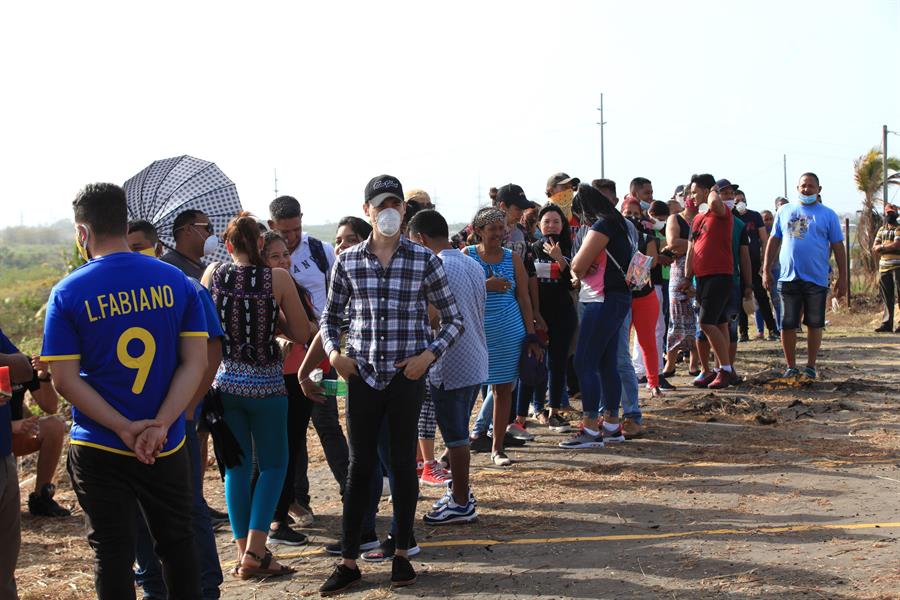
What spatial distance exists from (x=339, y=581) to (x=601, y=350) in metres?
3.85

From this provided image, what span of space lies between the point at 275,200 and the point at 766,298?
36.8 ft

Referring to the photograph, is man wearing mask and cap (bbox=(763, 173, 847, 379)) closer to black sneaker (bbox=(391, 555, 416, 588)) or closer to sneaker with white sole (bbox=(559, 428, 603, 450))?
sneaker with white sole (bbox=(559, 428, 603, 450))

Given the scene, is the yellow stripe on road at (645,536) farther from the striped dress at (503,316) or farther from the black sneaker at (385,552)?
the striped dress at (503,316)

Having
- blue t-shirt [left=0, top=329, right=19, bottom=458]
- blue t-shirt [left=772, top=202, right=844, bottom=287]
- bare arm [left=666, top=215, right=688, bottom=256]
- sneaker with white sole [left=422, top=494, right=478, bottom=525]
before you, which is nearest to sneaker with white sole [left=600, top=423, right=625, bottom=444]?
sneaker with white sole [left=422, top=494, right=478, bottom=525]

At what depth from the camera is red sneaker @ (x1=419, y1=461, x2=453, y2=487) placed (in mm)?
7650

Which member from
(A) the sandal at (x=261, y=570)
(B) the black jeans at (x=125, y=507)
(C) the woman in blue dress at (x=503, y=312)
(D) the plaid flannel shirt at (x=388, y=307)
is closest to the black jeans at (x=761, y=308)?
(C) the woman in blue dress at (x=503, y=312)

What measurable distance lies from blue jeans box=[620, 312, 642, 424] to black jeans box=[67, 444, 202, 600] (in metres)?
5.23

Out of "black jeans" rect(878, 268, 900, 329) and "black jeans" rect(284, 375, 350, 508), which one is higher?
"black jeans" rect(878, 268, 900, 329)

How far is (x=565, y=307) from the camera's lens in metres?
9.50

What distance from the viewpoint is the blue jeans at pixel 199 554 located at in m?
4.94

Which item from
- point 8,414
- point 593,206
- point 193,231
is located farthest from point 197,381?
point 593,206

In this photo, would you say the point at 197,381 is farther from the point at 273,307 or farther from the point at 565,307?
the point at 565,307

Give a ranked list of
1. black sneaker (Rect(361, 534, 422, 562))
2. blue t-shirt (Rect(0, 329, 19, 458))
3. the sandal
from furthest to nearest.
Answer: black sneaker (Rect(361, 534, 422, 562))
the sandal
blue t-shirt (Rect(0, 329, 19, 458))

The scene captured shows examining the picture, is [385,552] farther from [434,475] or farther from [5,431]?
[5,431]
